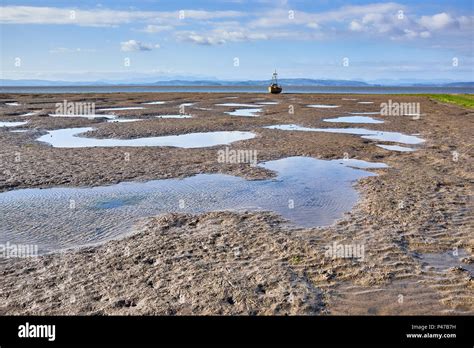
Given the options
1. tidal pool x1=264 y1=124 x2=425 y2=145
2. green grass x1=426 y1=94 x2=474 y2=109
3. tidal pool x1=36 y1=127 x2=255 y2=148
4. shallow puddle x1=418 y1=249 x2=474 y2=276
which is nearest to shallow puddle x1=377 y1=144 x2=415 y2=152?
tidal pool x1=264 y1=124 x2=425 y2=145

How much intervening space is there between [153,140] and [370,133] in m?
14.5

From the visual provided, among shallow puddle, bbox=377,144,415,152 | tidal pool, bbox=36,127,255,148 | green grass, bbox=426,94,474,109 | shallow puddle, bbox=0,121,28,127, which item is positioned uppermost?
green grass, bbox=426,94,474,109

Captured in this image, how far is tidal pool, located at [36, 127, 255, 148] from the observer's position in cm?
2330

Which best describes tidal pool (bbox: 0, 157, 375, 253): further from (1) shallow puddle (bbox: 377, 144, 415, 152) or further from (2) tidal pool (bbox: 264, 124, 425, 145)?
(2) tidal pool (bbox: 264, 124, 425, 145)

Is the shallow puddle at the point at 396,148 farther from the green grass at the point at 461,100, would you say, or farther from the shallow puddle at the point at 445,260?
the green grass at the point at 461,100

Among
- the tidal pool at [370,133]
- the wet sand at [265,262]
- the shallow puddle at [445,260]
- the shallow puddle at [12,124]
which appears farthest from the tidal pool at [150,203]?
the shallow puddle at [12,124]

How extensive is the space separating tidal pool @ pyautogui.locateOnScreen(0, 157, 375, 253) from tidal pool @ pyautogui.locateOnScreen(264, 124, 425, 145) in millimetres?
9270

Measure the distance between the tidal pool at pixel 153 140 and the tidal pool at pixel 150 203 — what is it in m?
8.29

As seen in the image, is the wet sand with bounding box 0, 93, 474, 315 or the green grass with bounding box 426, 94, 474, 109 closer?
the wet sand with bounding box 0, 93, 474, 315
